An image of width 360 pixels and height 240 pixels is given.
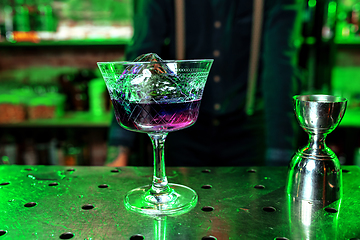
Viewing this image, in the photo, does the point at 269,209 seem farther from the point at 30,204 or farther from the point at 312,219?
the point at 30,204

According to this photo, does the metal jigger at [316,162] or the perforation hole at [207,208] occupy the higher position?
the metal jigger at [316,162]

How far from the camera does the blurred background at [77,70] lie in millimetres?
1958

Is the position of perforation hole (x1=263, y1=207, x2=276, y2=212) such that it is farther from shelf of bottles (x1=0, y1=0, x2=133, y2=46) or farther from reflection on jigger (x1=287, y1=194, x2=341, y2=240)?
shelf of bottles (x1=0, y1=0, x2=133, y2=46)

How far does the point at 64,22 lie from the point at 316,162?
212 cm

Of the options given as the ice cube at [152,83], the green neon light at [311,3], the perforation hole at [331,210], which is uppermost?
the green neon light at [311,3]

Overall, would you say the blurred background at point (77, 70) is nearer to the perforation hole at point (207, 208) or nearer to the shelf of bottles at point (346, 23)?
the shelf of bottles at point (346, 23)

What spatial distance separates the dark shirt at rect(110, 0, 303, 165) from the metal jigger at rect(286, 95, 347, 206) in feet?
2.02

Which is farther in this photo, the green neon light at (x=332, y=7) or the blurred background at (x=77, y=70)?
the blurred background at (x=77, y=70)

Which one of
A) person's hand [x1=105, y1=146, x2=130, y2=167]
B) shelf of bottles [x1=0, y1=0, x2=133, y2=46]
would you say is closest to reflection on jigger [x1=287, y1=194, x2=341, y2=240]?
person's hand [x1=105, y1=146, x2=130, y2=167]

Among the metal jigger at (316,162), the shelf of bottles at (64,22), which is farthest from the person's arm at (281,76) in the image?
the shelf of bottles at (64,22)

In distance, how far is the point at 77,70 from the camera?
2.37 meters

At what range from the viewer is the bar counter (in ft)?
1.70

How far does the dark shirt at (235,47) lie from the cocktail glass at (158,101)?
2.07 ft

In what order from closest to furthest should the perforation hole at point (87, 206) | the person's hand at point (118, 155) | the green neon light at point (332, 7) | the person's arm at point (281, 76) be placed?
the perforation hole at point (87, 206)
the person's hand at point (118, 155)
the person's arm at point (281, 76)
the green neon light at point (332, 7)
